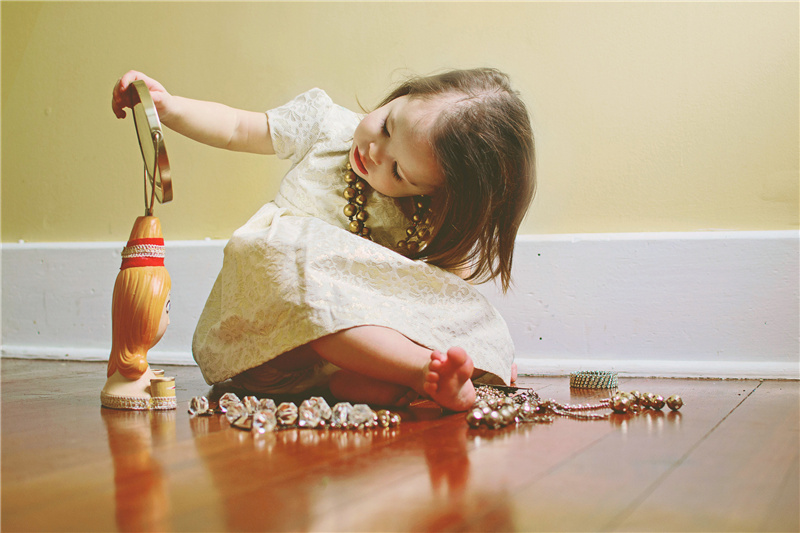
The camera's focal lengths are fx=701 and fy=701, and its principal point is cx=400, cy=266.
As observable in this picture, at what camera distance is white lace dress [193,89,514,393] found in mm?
756

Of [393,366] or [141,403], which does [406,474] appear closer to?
[393,366]

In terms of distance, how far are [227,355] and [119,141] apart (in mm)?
898

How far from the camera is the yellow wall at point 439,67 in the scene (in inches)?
48.1

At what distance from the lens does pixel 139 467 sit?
0.48 m

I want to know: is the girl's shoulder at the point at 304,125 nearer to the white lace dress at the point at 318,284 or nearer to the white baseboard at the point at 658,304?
the white lace dress at the point at 318,284

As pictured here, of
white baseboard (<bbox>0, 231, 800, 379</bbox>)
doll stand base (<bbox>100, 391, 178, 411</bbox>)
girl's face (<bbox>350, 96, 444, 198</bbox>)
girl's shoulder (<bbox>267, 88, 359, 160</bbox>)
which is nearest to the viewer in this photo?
doll stand base (<bbox>100, 391, 178, 411</bbox>)

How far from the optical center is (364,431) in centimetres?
63

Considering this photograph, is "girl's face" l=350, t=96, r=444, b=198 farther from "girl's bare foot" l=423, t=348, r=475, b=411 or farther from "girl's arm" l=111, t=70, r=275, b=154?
"girl's bare foot" l=423, t=348, r=475, b=411

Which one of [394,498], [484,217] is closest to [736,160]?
[484,217]

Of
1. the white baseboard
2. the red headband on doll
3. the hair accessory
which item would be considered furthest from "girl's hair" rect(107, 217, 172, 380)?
the white baseboard

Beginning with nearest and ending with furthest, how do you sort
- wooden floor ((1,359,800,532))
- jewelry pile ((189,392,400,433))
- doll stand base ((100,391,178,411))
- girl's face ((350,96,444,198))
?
wooden floor ((1,359,800,532)) → jewelry pile ((189,392,400,433)) → doll stand base ((100,391,178,411)) → girl's face ((350,96,444,198))

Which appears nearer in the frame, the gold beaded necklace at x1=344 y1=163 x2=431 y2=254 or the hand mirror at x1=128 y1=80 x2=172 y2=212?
the hand mirror at x1=128 y1=80 x2=172 y2=212

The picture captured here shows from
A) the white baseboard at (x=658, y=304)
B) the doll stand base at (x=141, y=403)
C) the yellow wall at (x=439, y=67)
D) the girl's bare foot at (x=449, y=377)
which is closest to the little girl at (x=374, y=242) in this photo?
the girl's bare foot at (x=449, y=377)

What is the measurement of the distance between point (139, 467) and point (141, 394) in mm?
277
